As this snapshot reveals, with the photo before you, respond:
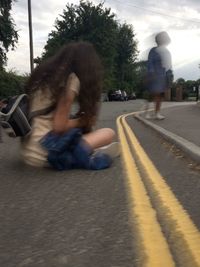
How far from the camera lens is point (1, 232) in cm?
407

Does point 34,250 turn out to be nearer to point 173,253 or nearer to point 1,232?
point 1,232

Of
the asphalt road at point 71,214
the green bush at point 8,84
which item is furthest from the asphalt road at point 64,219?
the green bush at point 8,84

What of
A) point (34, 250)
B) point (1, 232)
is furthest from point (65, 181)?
point (34, 250)

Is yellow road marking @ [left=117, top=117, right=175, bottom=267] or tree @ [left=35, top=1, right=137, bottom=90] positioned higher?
tree @ [left=35, top=1, right=137, bottom=90]

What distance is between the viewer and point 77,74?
638 centimetres

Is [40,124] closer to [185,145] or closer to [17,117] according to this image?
[17,117]

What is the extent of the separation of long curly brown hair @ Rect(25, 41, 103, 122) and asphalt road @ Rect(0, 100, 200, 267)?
78cm

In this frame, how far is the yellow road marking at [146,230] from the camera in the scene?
3.36m

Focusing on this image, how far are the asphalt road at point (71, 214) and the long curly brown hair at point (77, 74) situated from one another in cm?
78

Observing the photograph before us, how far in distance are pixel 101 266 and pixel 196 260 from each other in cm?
52

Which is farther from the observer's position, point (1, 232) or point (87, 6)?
point (87, 6)

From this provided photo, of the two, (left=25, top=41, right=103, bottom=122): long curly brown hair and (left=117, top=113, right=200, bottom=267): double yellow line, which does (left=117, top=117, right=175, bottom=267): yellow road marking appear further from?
(left=25, top=41, right=103, bottom=122): long curly brown hair

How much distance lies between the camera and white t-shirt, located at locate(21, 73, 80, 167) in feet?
20.9


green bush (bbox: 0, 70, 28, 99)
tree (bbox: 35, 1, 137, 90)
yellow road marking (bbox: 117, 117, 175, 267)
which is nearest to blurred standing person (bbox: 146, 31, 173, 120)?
yellow road marking (bbox: 117, 117, 175, 267)
